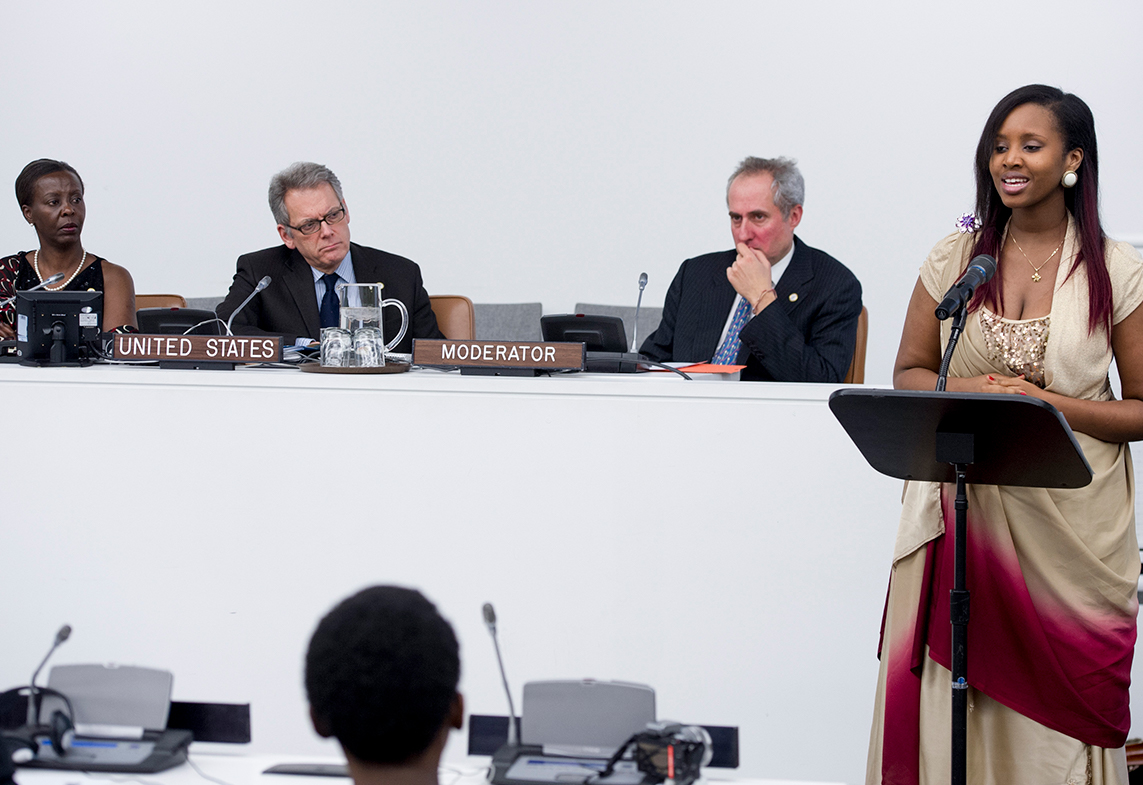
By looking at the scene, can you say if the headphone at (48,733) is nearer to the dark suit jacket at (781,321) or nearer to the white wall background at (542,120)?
the dark suit jacket at (781,321)

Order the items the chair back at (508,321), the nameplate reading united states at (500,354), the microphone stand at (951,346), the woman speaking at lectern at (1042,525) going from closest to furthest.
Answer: the microphone stand at (951,346), the woman speaking at lectern at (1042,525), the nameplate reading united states at (500,354), the chair back at (508,321)

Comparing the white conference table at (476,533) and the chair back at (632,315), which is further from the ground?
the chair back at (632,315)

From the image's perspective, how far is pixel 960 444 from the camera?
1241 millimetres

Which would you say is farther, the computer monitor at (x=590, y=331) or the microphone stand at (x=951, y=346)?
the computer monitor at (x=590, y=331)

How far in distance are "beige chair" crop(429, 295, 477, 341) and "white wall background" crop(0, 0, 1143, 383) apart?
4.80 feet

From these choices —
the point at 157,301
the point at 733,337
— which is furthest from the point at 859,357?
the point at 157,301

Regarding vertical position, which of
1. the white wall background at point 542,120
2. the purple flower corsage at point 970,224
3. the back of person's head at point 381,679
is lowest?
the back of person's head at point 381,679

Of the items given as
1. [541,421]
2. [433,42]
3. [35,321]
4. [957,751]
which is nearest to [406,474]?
[541,421]

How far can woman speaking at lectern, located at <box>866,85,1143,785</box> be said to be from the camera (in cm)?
142

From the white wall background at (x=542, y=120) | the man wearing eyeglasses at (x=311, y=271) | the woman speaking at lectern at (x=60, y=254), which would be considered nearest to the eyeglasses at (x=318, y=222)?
the man wearing eyeglasses at (x=311, y=271)

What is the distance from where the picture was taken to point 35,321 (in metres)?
2.08

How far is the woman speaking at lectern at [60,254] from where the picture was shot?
295 cm

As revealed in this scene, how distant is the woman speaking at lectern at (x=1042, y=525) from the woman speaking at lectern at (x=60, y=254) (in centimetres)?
240

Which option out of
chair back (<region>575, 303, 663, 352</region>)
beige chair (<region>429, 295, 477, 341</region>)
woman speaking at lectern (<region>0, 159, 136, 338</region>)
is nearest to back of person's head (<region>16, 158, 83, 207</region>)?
woman speaking at lectern (<region>0, 159, 136, 338</region>)
